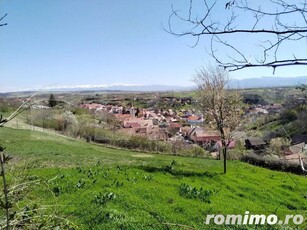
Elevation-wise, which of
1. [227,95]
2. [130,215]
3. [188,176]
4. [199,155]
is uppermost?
[227,95]

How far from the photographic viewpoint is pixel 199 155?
88.3 feet

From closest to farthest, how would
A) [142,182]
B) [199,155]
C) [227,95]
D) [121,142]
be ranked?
[142,182] → [227,95] → [199,155] → [121,142]

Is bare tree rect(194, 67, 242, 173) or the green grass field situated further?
bare tree rect(194, 67, 242, 173)

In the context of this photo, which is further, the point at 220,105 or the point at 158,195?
the point at 220,105

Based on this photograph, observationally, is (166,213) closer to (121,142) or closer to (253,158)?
(253,158)

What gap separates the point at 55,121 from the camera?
37.3 m

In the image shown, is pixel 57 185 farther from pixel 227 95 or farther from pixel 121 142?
Answer: pixel 121 142

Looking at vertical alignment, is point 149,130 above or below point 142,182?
below

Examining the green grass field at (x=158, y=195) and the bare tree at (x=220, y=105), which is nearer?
the green grass field at (x=158, y=195)

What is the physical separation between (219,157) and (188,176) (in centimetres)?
1422

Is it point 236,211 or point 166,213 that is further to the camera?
point 236,211

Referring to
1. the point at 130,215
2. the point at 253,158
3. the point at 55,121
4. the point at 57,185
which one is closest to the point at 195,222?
the point at 130,215

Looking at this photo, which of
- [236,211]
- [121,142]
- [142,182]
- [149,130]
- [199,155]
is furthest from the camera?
[149,130]

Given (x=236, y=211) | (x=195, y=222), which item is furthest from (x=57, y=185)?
(x=236, y=211)
